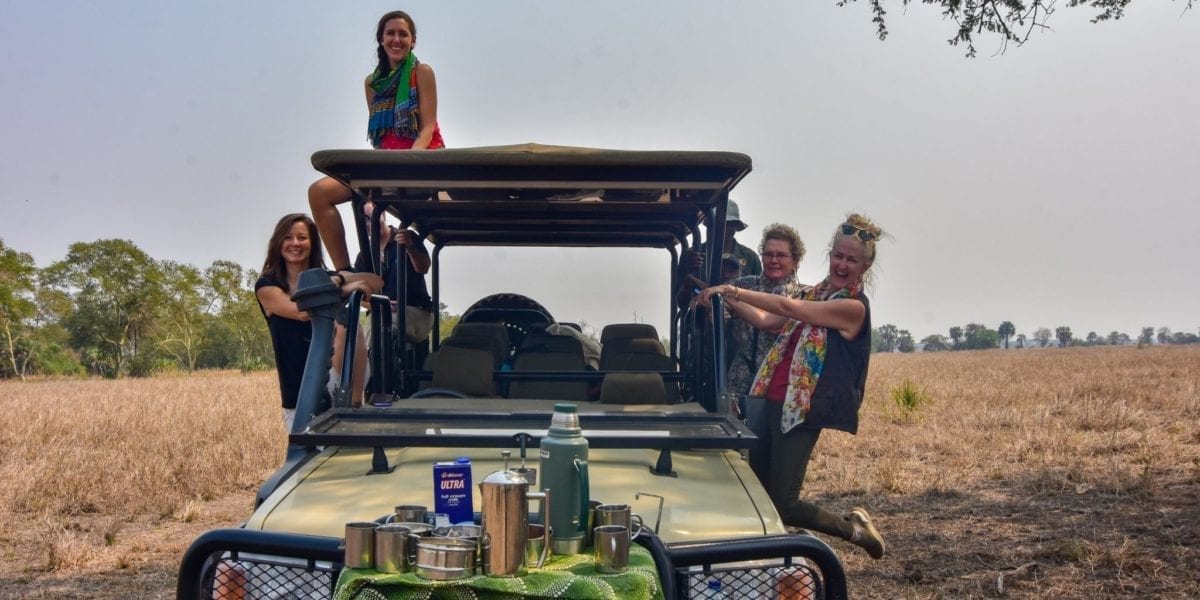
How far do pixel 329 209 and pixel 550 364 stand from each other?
1.42 meters

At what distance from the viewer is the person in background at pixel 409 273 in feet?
17.5

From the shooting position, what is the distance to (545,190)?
4.94 meters

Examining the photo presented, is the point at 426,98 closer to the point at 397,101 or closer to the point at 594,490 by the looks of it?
the point at 397,101

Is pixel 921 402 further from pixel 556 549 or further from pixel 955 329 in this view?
pixel 955 329

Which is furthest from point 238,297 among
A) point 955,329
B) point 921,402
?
point 955,329

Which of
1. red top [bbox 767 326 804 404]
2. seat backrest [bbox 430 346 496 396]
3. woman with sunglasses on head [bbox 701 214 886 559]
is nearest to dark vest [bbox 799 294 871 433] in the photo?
woman with sunglasses on head [bbox 701 214 886 559]

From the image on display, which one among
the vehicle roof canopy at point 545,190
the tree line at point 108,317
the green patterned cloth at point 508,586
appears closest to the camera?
the green patterned cloth at point 508,586

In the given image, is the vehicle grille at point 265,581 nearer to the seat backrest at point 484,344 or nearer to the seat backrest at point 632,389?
the seat backrest at point 632,389

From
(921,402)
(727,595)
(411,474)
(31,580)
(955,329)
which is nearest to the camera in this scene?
(727,595)

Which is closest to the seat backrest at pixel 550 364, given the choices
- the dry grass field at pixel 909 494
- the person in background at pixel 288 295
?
the person in background at pixel 288 295

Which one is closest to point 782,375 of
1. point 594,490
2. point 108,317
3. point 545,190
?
point 545,190

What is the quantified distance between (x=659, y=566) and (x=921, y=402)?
1358cm

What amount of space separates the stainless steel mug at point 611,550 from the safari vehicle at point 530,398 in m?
0.14

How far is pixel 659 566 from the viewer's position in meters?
2.55
